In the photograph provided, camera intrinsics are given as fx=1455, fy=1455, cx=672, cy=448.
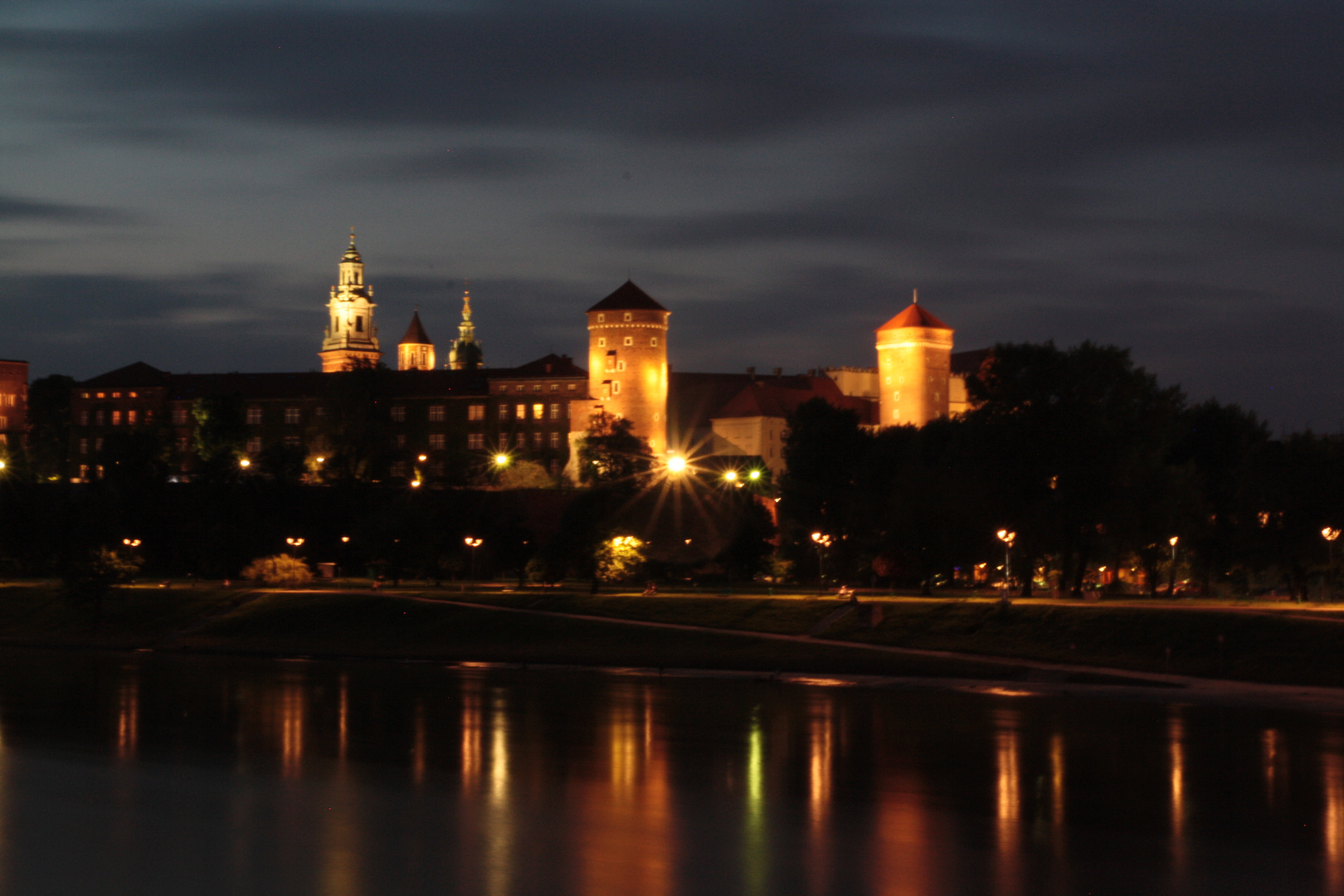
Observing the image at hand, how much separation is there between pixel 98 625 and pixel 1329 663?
1676 inches

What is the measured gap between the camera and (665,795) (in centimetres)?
2298

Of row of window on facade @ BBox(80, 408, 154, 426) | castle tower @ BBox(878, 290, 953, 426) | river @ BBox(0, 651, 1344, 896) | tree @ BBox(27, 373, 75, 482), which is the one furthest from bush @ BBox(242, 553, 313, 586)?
castle tower @ BBox(878, 290, 953, 426)

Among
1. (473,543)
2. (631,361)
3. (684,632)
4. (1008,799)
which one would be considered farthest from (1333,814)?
(631,361)

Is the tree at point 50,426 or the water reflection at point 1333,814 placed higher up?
the tree at point 50,426

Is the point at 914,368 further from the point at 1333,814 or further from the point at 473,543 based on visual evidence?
the point at 1333,814

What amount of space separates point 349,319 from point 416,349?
1996cm

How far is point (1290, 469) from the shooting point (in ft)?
180

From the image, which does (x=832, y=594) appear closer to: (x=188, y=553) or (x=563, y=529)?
(x=563, y=529)

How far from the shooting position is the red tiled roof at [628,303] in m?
113

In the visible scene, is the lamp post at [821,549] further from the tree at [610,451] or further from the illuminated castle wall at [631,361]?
the illuminated castle wall at [631,361]

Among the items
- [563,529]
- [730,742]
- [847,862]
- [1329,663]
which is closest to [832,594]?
[563,529]

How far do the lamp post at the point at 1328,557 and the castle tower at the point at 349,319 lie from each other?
111 meters

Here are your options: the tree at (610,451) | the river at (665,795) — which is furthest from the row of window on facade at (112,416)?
the river at (665,795)

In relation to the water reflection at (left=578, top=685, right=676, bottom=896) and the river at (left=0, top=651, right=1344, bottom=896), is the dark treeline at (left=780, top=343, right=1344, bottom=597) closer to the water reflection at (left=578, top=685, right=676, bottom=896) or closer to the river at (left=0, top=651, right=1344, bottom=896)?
the river at (left=0, top=651, right=1344, bottom=896)
